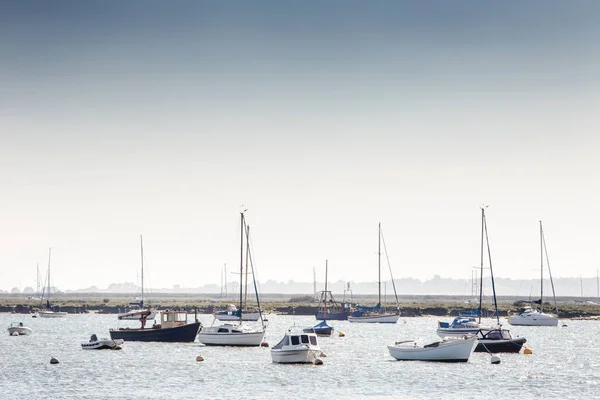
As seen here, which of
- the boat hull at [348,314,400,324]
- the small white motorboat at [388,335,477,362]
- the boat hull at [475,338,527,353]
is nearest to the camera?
the small white motorboat at [388,335,477,362]

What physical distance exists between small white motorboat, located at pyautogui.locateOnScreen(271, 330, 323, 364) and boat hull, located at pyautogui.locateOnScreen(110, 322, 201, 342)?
23.9 meters

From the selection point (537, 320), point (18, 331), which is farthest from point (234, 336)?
point (537, 320)

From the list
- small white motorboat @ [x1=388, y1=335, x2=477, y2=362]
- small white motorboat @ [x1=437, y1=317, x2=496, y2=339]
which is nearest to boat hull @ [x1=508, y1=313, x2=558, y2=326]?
small white motorboat @ [x1=437, y1=317, x2=496, y2=339]

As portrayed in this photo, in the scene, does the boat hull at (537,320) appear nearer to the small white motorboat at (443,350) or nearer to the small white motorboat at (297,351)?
the small white motorboat at (443,350)

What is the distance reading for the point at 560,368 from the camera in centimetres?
7988

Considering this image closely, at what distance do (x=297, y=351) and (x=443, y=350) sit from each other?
13004mm

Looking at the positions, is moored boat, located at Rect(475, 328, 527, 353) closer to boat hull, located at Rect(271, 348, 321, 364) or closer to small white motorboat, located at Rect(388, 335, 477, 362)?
small white motorboat, located at Rect(388, 335, 477, 362)

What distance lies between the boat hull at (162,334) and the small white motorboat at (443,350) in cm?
2865

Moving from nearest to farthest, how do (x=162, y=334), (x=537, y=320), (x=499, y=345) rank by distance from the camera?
(x=499, y=345), (x=162, y=334), (x=537, y=320)

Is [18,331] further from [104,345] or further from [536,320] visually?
[536,320]

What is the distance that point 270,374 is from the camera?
71.1 meters

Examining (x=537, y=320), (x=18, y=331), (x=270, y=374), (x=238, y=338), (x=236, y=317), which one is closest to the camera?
(x=270, y=374)

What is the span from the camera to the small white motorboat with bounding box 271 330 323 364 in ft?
250

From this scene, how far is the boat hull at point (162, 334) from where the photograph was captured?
3912 inches
